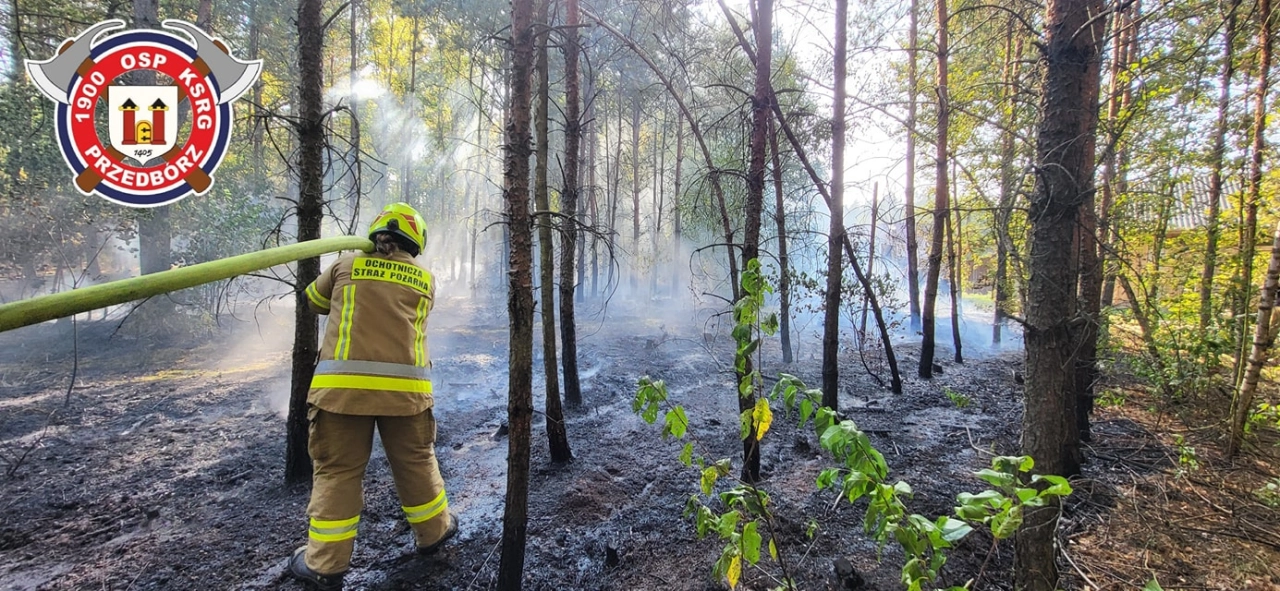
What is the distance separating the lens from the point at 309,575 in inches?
107

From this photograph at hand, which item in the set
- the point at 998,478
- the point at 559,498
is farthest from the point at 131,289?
the point at 559,498

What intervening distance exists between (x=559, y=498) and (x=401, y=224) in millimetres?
2561

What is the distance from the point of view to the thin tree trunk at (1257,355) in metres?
3.71

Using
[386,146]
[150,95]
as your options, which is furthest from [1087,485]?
[386,146]

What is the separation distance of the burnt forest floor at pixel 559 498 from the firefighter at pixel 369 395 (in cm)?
34

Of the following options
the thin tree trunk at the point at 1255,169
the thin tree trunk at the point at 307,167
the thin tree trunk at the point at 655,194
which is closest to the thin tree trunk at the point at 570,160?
the thin tree trunk at the point at 307,167

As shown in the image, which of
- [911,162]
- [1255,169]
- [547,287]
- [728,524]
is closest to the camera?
[728,524]

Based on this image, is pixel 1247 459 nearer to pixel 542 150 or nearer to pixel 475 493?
pixel 475 493

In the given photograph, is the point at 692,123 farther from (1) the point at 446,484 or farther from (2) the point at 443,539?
(1) the point at 446,484

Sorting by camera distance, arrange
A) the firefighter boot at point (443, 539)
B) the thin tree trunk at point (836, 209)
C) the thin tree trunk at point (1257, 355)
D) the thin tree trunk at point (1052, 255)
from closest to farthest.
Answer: the thin tree trunk at point (1052, 255) < the firefighter boot at point (443, 539) < the thin tree trunk at point (1257, 355) < the thin tree trunk at point (836, 209)

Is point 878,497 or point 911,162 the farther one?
point 911,162

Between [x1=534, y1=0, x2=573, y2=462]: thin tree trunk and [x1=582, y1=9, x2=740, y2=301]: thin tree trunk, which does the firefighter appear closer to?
[x1=534, y1=0, x2=573, y2=462]: thin tree trunk

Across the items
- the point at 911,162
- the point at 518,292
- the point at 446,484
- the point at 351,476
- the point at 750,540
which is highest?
the point at 911,162

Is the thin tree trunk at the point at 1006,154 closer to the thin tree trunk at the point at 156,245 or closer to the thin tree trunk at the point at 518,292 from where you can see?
the thin tree trunk at the point at 518,292
